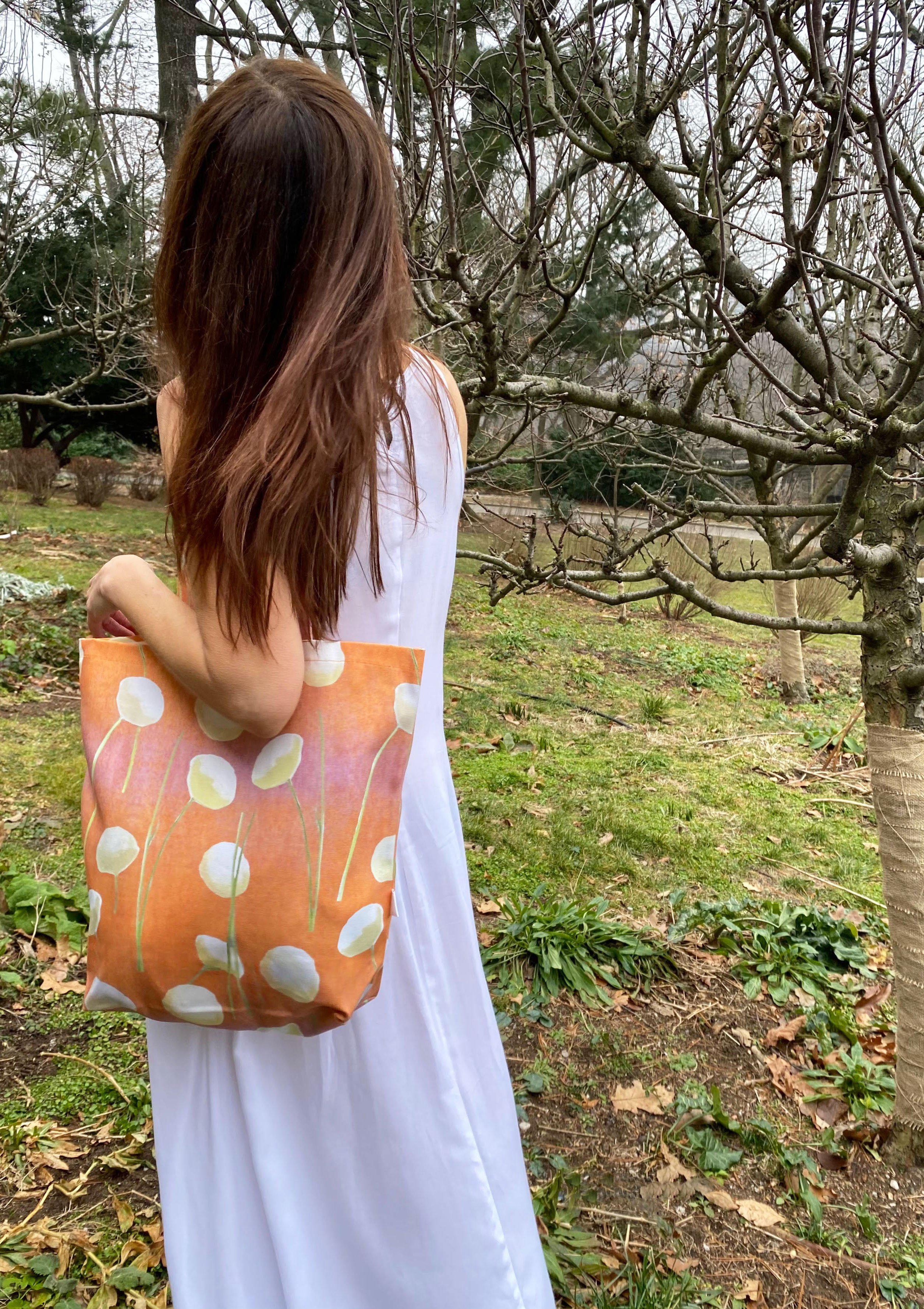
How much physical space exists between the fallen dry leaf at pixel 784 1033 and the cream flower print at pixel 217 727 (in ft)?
7.79

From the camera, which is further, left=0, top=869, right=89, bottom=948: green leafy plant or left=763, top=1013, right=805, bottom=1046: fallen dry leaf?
left=0, top=869, right=89, bottom=948: green leafy plant

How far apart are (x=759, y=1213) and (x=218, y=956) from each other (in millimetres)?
1753

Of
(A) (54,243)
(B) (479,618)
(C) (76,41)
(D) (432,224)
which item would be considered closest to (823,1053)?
(D) (432,224)

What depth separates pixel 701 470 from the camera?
3.54 metres

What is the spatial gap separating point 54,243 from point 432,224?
31.7ft

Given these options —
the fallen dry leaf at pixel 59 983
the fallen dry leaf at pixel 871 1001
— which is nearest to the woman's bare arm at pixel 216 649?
the fallen dry leaf at pixel 59 983

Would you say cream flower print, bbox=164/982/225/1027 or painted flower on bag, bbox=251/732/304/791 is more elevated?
painted flower on bag, bbox=251/732/304/791

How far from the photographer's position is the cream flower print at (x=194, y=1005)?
103cm

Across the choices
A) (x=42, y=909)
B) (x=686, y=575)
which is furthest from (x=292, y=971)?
(x=686, y=575)

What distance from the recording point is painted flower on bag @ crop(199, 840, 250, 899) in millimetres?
995

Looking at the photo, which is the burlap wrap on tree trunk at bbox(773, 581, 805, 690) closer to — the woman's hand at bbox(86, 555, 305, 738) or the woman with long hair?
the woman with long hair

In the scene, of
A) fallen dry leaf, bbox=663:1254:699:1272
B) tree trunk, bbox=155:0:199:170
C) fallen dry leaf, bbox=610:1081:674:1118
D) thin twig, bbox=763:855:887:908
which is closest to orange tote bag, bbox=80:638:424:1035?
fallen dry leaf, bbox=663:1254:699:1272

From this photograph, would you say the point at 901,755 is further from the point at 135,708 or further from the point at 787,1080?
the point at 135,708

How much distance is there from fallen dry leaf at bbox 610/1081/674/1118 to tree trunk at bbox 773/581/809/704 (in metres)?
4.79
